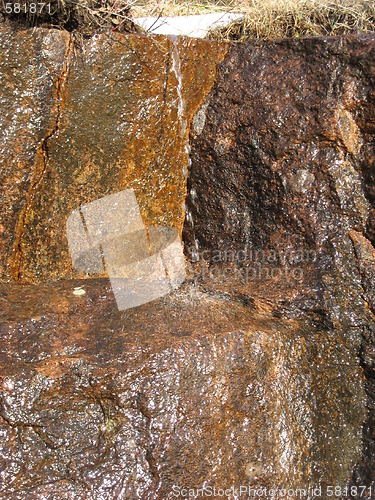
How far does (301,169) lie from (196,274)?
32.1 inches

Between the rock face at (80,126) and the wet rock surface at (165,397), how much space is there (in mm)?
491

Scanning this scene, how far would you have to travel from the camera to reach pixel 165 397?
6.84ft

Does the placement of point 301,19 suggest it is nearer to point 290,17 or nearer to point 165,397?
point 290,17

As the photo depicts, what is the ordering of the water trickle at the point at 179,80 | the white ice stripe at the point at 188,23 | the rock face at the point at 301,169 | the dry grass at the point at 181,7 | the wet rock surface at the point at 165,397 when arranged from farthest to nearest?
the dry grass at the point at 181,7 < the white ice stripe at the point at 188,23 < the water trickle at the point at 179,80 < the rock face at the point at 301,169 < the wet rock surface at the point at 165,397

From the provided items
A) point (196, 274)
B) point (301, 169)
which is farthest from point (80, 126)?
point (301, 169)

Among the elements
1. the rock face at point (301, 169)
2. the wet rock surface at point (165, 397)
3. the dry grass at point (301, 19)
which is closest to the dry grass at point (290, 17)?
the dry grass at point (301, 19)

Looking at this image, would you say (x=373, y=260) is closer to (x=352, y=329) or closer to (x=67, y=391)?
(x=352, y=329)

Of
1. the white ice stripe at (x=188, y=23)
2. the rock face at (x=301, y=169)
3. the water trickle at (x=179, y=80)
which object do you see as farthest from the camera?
the white ice stripe at (x=188, y=23)

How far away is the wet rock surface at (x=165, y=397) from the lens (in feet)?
6.48

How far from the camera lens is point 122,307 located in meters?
2.44

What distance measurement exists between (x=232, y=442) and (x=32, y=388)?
2.70 ft

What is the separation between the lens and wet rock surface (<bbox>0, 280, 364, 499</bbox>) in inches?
77.8

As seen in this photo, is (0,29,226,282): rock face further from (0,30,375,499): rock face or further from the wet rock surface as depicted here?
the wet rock surface

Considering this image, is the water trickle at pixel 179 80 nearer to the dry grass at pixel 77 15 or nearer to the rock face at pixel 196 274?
the rock face at pixel 196 274
